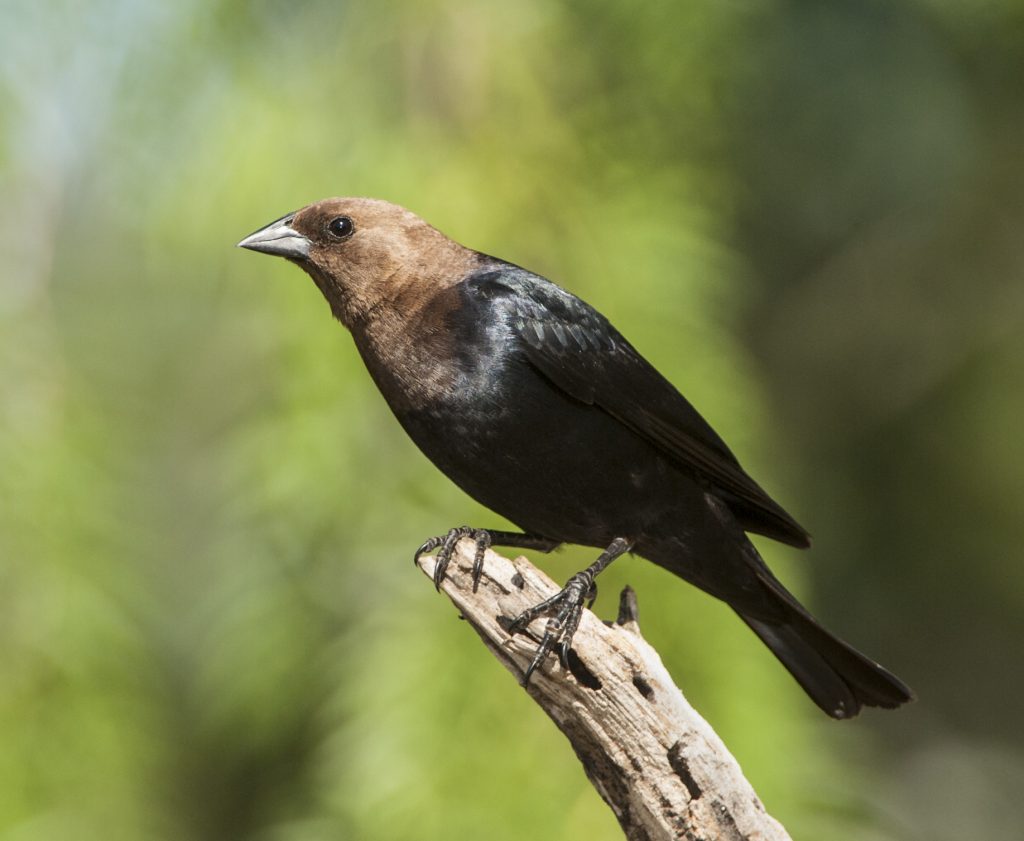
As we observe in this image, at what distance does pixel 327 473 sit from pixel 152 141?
43.5 inches

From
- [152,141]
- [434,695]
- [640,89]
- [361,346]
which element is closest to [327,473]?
[361,346]

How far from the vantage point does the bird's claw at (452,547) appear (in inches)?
120

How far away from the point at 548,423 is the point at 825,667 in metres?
1.10

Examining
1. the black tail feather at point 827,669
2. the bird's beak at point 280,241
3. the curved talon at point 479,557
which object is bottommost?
the curved talon at point 479,557

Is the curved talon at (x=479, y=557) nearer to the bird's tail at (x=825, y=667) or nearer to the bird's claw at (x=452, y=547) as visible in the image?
the bird's claw at (x=452, y=547)

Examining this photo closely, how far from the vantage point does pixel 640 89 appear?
392cm

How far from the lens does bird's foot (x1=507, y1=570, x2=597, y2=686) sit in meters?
2.89

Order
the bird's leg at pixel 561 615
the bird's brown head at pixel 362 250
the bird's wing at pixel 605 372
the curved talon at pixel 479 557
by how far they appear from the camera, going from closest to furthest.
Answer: the bird's leg at pixel 561 615 < the curved talon at pixel 479 557 < the bird's wing at pixel 605 372 < the bird's brown head at pixel 362 250

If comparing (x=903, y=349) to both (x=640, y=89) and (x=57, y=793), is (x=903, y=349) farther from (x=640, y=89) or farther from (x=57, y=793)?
(x=57, y=793)

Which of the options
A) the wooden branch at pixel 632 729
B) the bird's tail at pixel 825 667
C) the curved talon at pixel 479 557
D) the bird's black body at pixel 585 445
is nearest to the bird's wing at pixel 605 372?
the bird's black body at pixel 585 445

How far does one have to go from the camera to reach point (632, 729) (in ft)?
9.21

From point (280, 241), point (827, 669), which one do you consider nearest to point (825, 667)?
point (827, 669)

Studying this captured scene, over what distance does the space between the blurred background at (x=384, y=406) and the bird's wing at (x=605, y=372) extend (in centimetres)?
17

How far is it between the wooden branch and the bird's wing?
0.60 metres
